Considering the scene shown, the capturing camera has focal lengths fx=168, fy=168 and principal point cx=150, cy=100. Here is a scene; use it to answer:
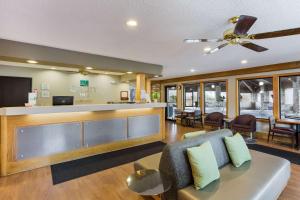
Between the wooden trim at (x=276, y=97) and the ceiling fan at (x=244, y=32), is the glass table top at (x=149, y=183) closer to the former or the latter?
the ceiling fan at (x=244, y=32)

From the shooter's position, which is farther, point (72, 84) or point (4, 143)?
point (72, 84)

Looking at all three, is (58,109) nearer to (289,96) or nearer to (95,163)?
(95,163)

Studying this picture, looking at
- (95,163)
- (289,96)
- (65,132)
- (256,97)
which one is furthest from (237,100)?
(65,132)

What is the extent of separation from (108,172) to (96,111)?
1525 mm

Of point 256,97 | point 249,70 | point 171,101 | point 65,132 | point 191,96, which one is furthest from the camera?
point 171,101

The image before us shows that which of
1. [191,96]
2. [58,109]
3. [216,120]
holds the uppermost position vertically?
[191,96]

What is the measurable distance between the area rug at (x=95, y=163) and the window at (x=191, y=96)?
459cm

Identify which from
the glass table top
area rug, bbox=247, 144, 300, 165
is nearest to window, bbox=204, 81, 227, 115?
area rug, bbox=247, 144, 300, 165

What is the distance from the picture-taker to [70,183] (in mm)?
2770

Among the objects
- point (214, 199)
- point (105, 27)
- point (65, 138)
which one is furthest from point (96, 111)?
point (214, 199)

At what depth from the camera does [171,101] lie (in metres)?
10.0

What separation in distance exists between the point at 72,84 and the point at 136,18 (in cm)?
520

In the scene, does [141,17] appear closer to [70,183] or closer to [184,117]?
[70,183]

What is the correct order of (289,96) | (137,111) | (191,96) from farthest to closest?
(191,96) → (289,96) → (137,111)
